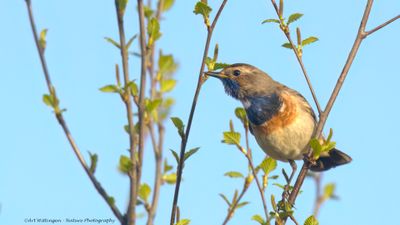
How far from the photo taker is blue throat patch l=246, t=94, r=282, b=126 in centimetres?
808

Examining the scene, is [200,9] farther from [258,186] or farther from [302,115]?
[302,115]

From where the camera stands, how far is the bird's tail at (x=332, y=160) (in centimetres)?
846

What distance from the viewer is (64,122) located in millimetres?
3211

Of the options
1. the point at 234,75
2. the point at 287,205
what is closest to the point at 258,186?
the point at 287,205

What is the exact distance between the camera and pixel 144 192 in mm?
3604

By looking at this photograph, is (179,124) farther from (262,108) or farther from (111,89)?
(262,108)

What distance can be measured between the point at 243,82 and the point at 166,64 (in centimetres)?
492

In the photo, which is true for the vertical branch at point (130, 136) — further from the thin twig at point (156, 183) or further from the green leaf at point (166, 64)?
the green leaf at point (166, 64)

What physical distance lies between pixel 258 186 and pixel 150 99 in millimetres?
1536

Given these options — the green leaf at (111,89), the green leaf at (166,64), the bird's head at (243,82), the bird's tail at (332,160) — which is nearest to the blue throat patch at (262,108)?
the bird's head at (243,82)

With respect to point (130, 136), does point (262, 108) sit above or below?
below

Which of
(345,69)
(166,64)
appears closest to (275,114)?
(345,69)

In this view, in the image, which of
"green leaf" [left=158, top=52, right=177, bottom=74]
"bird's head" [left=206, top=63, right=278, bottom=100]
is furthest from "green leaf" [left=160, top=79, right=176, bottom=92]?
"bird's head" [left=206, top=63, right=278, bottom=100]

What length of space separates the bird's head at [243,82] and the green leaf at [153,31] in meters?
4.56
